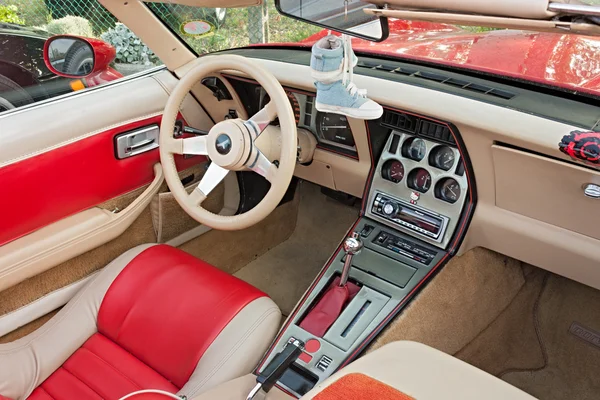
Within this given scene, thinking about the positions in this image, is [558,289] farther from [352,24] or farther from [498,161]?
[352,24]

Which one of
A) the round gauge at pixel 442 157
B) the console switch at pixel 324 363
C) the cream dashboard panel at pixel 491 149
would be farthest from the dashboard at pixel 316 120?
the console switch at pixel 324 363

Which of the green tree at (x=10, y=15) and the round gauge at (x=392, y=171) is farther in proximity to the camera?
the green tree at (x=10, y=15)

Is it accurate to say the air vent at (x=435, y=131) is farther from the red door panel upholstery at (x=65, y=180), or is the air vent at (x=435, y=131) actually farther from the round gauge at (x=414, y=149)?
the red door panel upholstery at (x=65, y=180)

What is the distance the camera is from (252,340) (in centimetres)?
175

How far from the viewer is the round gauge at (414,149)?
200 cm

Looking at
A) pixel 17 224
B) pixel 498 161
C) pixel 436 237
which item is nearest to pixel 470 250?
pixel 436 237

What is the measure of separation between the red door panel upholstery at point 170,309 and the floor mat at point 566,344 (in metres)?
1.15

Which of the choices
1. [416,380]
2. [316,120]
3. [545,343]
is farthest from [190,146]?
[545,343]

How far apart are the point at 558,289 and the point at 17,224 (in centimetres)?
203

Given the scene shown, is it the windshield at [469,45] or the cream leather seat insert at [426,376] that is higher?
the windshield at [469,45]

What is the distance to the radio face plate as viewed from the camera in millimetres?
1952

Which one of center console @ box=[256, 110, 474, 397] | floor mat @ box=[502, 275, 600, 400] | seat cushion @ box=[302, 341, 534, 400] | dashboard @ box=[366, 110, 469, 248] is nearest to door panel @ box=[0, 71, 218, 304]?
center console @ box=[256, 110, 474, 397]

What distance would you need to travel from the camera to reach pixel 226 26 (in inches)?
105

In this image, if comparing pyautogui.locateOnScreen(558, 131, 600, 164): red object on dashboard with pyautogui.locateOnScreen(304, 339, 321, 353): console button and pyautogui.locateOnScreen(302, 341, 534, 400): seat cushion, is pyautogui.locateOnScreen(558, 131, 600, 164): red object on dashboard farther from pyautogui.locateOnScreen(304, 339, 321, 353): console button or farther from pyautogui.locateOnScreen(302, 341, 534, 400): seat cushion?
pyautogui.locateOnScreen(304, 339, 321, 353): console button
